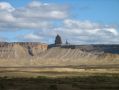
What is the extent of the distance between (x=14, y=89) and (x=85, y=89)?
792 centimetres

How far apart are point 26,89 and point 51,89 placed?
3146mm

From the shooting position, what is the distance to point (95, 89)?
42938 millimetres

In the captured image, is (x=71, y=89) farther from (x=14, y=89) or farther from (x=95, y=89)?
(x=14, y=89)

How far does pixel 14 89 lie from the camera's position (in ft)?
143

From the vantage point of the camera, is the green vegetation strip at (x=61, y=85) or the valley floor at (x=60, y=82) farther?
the valley floor at (x=60, y=82)

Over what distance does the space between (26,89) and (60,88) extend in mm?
3819

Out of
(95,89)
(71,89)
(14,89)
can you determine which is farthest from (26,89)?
(95,89)

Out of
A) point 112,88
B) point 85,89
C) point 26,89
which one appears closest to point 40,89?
point 26,89

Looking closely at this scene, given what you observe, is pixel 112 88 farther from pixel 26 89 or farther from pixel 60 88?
pixel 26 89

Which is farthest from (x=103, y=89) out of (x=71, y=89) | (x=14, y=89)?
(x=14, y=89)

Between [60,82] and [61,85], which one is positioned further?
[60,82]

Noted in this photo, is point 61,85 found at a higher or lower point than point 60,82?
higher

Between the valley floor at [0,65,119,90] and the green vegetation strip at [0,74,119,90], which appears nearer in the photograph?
the green vegetation strip at [0,74,119,90]

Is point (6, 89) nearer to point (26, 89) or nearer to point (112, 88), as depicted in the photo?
point (26, 89)
